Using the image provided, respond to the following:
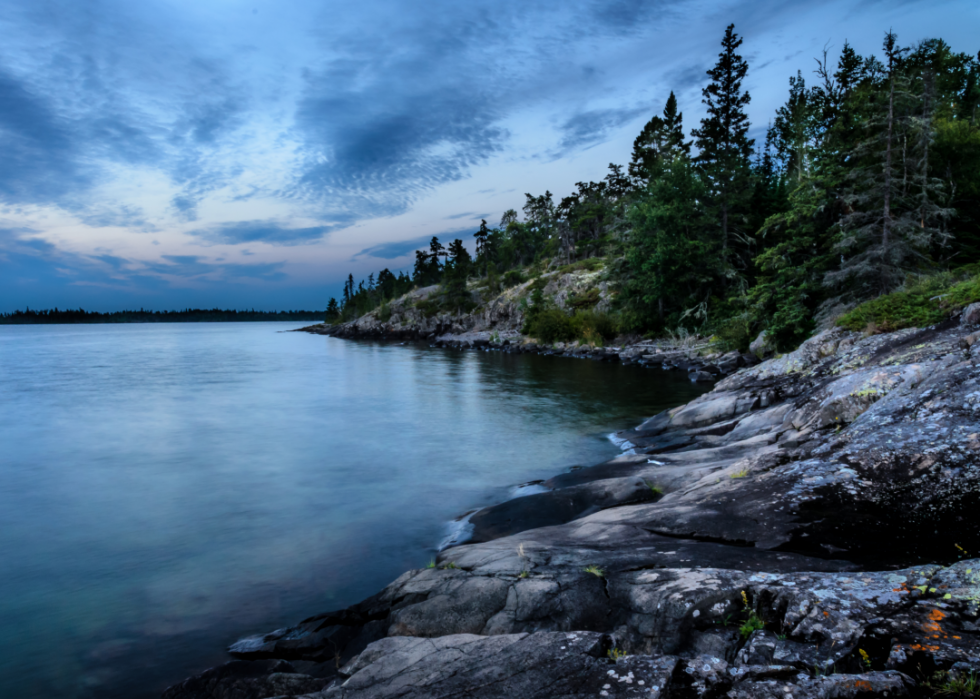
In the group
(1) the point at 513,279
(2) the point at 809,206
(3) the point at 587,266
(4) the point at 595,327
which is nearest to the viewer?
(2) the point at 809,206

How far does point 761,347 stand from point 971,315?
18831 mm

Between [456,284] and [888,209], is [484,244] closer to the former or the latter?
[456,284]

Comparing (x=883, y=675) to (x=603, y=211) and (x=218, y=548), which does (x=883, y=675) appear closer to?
(x=218, y=548)

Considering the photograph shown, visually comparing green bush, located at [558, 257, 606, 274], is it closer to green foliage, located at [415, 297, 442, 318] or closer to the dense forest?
the dense forest

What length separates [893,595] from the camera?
4.16m

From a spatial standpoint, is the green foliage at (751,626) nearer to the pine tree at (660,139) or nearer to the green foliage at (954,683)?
the green foliage at (954,683)

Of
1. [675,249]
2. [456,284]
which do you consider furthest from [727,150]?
[456,284]

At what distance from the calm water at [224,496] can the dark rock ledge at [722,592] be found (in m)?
1.68

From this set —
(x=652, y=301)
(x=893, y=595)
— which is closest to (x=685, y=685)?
(x=893, y=595)

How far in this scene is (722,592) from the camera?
475 cm

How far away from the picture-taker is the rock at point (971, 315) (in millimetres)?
11500

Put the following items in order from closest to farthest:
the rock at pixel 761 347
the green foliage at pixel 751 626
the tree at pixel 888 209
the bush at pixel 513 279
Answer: the green foliage at pixel 751 626 < the tree at pixel 888 209 < the rock at pixel 761 347 < the bush at pixel 513 279

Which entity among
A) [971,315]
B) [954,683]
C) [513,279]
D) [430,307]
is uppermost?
[513,279]

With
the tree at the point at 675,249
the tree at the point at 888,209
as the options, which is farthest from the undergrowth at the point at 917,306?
the tree at the point at 675,249
